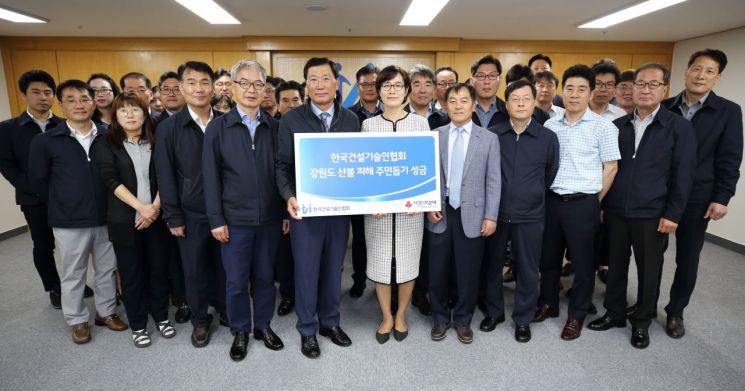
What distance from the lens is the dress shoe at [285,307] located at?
2.96m

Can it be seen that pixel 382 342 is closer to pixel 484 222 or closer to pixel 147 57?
pixel 484 222

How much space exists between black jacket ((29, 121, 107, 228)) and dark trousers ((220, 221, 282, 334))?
92cm

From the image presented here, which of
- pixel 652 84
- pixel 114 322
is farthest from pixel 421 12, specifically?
pixel 114 322

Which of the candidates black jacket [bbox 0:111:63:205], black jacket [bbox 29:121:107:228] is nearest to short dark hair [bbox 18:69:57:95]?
black jacket [bbox 0:111:63:205]

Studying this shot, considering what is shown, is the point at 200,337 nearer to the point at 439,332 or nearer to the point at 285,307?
the point at 285,307

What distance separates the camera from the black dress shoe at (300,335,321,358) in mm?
2377

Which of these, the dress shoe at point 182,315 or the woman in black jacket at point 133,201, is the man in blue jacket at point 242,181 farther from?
the dress shoe at point 182,315

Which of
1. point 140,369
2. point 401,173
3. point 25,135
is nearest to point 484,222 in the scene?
point 401,173

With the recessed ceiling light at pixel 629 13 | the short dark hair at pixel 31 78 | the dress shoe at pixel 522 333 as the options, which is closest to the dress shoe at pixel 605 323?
the dress shoe at pixel 522 333

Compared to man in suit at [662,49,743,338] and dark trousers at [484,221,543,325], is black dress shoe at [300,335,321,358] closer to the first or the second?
dark trousers at [484,221,543,325]

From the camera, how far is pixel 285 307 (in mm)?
2986

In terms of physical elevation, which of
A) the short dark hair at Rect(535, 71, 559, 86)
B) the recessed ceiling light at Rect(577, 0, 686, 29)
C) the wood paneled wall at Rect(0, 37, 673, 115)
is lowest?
the short dark hair at Rect(535, 71, 559, 86)

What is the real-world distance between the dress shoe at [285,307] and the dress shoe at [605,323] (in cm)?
215

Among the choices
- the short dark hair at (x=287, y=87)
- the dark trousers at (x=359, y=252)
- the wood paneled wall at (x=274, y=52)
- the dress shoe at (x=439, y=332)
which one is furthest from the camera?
the wood paneled wall at (x=274, y=52)
